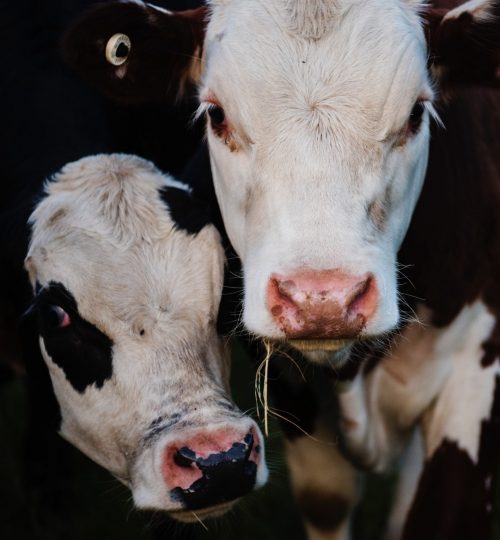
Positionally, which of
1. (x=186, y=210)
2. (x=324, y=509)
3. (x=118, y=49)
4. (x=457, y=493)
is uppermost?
(x=118, y=49)

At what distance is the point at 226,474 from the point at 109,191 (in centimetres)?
128

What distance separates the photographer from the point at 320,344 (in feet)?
14.6

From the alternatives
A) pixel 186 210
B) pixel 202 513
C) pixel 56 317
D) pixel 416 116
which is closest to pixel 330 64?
pixel 416 116

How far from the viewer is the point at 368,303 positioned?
4.37 meters

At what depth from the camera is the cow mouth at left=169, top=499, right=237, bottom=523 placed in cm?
468

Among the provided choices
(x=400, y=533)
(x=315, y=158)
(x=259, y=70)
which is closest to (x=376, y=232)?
(x=315, y=158)

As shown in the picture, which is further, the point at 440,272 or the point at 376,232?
the point at 440,272

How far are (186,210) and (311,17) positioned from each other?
36.4 inches

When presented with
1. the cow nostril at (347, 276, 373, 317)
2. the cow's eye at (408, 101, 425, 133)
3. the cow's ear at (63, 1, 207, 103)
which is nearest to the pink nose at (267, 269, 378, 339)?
the cow nostril at (347, 276, 373, 317)

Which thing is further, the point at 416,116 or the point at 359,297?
the point at 416,116

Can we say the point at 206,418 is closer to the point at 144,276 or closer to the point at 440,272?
the point at 144,276

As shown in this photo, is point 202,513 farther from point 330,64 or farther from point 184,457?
point 330,64

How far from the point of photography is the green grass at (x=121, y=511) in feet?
23.2

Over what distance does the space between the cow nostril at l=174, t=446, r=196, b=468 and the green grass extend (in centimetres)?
204
